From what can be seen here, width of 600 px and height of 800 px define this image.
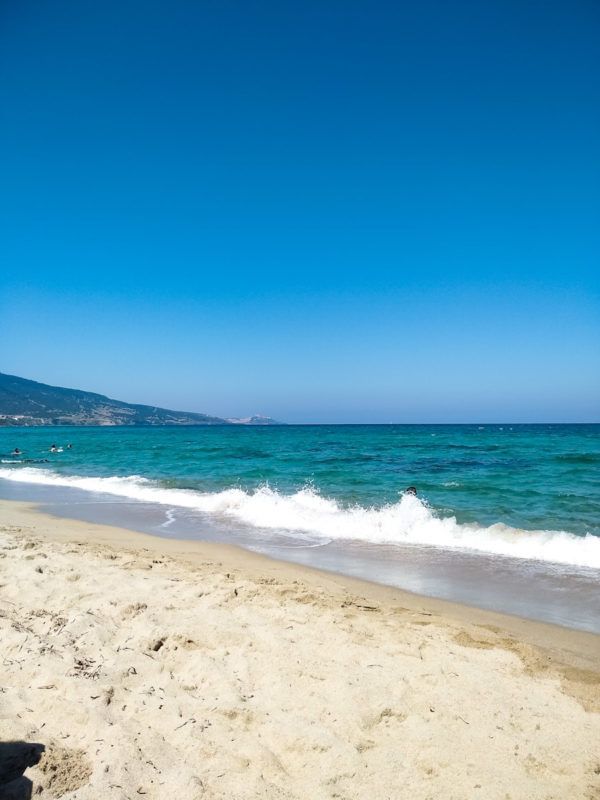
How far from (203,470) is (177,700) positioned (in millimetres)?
19876

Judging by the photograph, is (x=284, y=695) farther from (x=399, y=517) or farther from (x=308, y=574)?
(x=399, y=517)

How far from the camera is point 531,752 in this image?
302cm

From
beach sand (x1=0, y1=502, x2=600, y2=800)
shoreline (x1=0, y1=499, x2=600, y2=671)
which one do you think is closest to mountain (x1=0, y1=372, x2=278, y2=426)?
shoreline (x1=0, y1=499, x2=600, y2=671)

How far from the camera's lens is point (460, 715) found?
3348 mm

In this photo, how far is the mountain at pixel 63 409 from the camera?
133750 mm

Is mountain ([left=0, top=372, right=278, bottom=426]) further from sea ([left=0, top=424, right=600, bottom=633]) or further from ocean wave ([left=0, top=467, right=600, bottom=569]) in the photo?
ocean wave ([left=0, top=467, right=600, bottom=569])

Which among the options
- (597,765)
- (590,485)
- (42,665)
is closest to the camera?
(597,765)

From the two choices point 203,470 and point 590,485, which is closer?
point 590,485

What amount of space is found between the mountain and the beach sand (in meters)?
128

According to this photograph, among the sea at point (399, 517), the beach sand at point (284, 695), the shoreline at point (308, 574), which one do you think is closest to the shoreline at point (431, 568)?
the sea at point (399, 517)

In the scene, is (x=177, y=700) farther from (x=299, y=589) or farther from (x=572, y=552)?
(x=572, y=552)

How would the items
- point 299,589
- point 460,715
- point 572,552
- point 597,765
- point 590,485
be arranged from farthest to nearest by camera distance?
point 590,485
point 572,552
point 299,589
point 460,715
point 597,765

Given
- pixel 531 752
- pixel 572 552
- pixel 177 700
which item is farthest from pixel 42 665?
pixel 572 552

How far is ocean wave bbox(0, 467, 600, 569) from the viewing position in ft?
28.7
